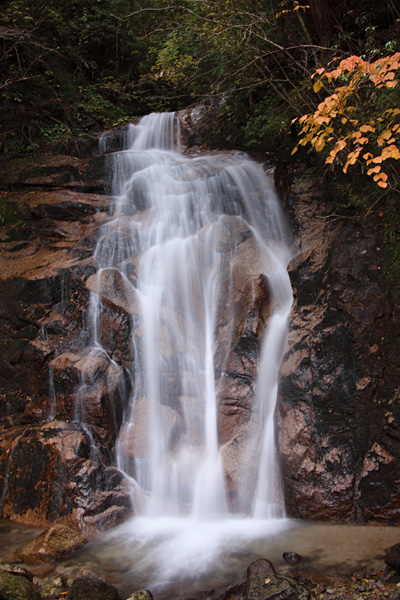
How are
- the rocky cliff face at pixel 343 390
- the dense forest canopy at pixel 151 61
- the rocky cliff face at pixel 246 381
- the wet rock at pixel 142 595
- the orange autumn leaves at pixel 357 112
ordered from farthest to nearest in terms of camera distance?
the dense forest canopy at pixel 151 61
the rocky cliff face at pixel 246 381
the rocky cliff face at pixel 343 390
the orange autumn leaves at pixel 357 112
the wet rock at pixel 142 595

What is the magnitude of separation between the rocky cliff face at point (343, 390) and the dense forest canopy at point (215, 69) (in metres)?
0.91

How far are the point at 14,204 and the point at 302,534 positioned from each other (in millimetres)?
8169

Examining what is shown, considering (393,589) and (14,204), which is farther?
(14,204)

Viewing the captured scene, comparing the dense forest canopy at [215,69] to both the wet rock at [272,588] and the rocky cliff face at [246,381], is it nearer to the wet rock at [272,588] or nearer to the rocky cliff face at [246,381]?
the rocky cliff face at [246,381]

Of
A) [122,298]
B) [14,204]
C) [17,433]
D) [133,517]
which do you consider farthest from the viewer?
[14,204]

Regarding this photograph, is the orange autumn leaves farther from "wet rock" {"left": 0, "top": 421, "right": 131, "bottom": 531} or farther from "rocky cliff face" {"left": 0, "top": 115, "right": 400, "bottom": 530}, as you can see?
"wet rock" {"left": 0, "top": 421, "right": 131, "bottom": 531}

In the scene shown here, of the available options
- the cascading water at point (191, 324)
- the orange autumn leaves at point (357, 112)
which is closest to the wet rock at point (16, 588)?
the cascading water at point (191, 324)

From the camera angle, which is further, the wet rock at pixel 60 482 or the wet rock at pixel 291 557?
the wet rock at pixel 60 482

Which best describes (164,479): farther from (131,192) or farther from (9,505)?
(131,192)

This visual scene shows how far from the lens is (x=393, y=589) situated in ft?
11.5

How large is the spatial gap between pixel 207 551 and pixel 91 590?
1410mm

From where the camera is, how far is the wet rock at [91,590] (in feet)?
12.2

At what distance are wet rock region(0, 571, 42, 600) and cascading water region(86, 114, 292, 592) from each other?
1.63 meters

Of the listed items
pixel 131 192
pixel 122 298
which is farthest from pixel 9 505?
pixel 131 192
